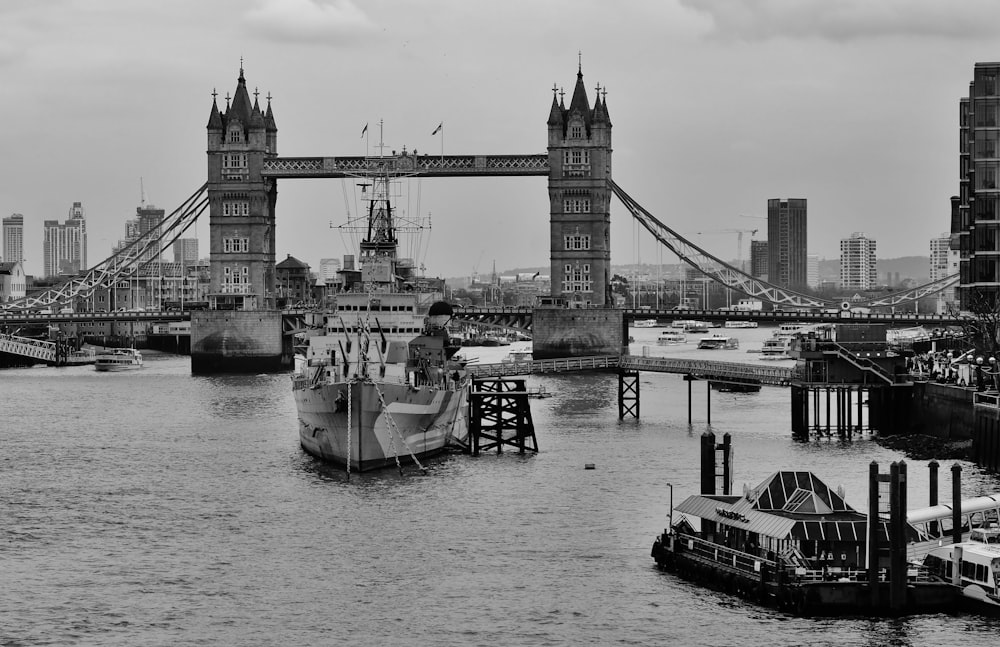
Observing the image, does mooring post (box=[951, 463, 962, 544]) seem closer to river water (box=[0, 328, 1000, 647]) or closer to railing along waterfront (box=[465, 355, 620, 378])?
river water (box=[0, 328, 1000, 647])

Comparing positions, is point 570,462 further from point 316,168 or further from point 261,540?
point 316,168

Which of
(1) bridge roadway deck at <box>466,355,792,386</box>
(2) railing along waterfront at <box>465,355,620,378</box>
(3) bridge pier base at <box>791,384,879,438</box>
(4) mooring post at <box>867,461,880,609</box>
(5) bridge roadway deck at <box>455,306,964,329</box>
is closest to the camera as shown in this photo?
(4) mooring post at <box>867,461,880,609</box>

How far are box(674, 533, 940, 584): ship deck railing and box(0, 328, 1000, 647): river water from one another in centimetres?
100

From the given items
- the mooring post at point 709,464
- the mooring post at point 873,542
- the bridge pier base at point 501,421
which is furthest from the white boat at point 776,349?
the mooring post at point 873,542

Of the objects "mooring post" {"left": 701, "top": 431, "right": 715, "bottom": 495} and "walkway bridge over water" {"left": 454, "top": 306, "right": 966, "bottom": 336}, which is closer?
"mooring post" {"left": 701, "top": 431, "right": 715, "bottom": 495}

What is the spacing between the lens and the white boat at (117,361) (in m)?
156

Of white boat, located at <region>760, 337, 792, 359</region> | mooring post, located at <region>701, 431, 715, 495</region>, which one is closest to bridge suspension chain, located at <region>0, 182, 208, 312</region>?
white boat, located at <region>760, 337, 792, 359</region>

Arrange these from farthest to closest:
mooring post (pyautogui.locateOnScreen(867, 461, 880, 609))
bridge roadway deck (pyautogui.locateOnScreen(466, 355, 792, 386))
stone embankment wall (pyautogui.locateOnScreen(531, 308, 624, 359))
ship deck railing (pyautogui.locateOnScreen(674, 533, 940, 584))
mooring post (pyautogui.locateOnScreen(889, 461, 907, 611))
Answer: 1. stone embankment wall (pyautogui.locateOnScreen(531, 308, 624, 359))
2. bridge roadway deck (pyautogui.locateOnScreen(466, 355, 792, 386))
3. ship deck railing (pyautogui.locateOnScreen(674, 533, 940, 584))
4. mooring post (pyautogui.locateOnScreen(867, 461, 880, 609))
5. mooring post (pyautogui.locateOnScreen(889, 461, 907, 611))

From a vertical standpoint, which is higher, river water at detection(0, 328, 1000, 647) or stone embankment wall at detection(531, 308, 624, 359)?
stone embankment wall at detection(531, 308, 624, 359)

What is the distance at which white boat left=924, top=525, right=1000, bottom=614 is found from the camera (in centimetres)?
4425

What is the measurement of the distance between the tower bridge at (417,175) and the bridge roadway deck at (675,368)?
48064mm

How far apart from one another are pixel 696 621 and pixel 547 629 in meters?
3.73

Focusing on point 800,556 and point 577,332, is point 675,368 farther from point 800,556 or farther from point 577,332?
point 577,332

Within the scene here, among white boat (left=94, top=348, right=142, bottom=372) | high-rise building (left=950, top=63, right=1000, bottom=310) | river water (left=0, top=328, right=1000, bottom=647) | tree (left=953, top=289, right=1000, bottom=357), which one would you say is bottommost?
river water (left=0, top=328, right=1000, bottom=647)
